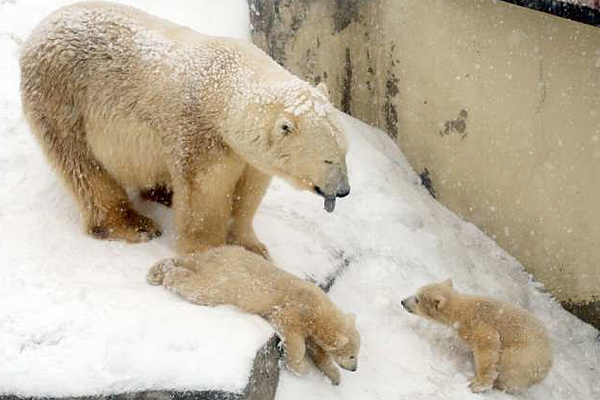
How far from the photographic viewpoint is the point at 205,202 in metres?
5.52

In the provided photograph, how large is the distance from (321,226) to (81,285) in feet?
7.06

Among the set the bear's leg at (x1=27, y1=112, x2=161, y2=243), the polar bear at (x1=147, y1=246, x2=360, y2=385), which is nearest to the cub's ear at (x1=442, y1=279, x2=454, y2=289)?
the polar bear at (x1=147, y1=246, x2=360, y2=385)

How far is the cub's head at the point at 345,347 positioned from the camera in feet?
16.6

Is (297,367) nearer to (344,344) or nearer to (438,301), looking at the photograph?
(344,344)

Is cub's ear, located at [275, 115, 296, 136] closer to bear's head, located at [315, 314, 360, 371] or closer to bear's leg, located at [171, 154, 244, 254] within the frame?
bear's leg, located at [171, 154, 244, 254]

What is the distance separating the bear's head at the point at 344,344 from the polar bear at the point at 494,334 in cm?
96

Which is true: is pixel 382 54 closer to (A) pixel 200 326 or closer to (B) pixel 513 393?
(B) pixel 513 393

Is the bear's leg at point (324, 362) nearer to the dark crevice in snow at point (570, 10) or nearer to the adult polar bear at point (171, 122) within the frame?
the adult polar bear at point (171, 122)

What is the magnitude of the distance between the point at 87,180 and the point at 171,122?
0.82 m

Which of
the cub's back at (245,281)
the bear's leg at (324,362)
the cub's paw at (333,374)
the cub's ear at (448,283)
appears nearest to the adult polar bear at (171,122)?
the cub's back at (245,281)

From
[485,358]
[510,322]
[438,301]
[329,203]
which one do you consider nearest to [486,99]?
[438,301]

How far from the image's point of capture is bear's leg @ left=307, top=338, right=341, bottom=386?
5.20 m

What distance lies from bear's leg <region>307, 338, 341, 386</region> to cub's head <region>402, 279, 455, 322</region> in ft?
3.41

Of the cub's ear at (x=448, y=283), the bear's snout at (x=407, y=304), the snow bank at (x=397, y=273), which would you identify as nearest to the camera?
the snow bank at (x=397, y=273)
